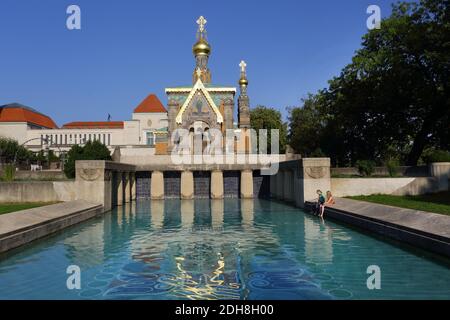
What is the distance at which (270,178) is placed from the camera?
41.7 metres

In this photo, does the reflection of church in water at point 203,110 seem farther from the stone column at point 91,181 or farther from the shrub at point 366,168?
the stone column at point 91,181

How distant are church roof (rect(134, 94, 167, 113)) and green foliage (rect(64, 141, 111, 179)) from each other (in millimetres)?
59420

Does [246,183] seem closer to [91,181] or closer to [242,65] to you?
[91,181]

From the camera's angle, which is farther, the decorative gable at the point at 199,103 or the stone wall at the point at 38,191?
the decorative gable at the point at 199,103

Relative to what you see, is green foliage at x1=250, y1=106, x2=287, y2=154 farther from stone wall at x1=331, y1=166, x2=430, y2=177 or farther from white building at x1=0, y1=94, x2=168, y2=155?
stone wall at x1=331, y1=166, x2=430, y2=177

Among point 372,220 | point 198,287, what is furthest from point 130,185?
point 198,287

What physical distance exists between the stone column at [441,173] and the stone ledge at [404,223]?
9220 millimetres

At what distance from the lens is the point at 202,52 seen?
7719cm

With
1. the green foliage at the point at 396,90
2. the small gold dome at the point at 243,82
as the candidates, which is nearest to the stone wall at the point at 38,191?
the green foliage at the point at 396,90

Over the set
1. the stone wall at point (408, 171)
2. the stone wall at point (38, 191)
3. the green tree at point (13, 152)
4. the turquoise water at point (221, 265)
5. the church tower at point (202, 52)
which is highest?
the church tower at point (202, 52)

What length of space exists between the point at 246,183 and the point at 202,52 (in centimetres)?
4541

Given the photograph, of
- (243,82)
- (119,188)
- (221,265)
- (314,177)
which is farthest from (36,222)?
(243,82)

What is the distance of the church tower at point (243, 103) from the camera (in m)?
72.4

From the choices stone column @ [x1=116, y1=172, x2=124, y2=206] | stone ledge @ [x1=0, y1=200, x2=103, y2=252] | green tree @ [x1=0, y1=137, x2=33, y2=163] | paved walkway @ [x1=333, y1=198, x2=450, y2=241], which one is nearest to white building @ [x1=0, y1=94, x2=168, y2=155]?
green tree @ [x1=0, y1=137, x2=33, y2=163]
